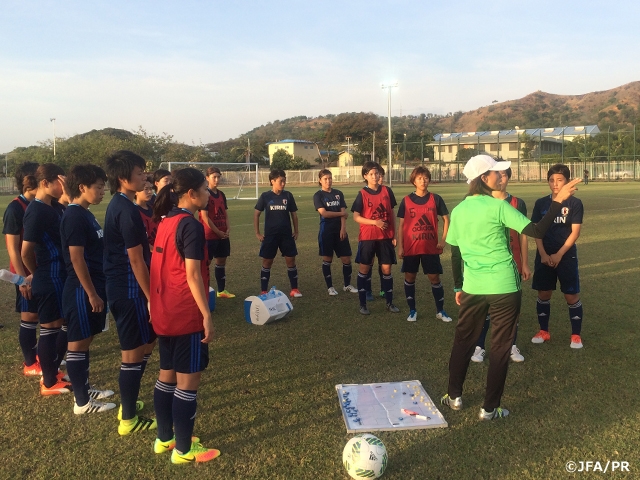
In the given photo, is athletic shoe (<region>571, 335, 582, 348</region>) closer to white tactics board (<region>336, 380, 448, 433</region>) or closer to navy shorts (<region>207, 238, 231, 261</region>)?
white tactics board (<region>336, 380, 448, 433</region>)

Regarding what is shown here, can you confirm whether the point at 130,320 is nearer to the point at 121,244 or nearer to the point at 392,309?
the point at 121,244

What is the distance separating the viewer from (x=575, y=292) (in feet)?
17.5

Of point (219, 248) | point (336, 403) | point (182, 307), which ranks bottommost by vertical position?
point (336, 403)

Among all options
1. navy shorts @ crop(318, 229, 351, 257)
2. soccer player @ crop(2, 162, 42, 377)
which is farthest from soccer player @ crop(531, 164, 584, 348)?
soccer player @ crop(2, 162, 42, 377)

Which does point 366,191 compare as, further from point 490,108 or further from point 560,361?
point 490,108

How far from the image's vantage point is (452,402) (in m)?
4.02

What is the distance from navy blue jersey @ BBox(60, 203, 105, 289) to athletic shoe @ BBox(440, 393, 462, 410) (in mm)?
3045

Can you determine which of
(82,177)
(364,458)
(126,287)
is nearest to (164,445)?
(126,287)

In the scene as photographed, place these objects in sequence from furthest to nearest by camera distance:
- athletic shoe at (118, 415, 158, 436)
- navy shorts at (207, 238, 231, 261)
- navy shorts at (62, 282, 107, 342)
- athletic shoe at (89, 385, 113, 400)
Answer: navy shorts at (207, 238, 231, 261), athletic shoe at (89, 385, 113, 400), navy shorts at (62, 282, 107, 342), athletic shoe at (118, 415, 158, 436)

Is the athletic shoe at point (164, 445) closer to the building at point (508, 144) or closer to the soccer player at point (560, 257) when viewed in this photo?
the soccer player at point (560, 257)

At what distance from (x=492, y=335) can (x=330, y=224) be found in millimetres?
4521

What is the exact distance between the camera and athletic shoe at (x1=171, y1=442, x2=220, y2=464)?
10.8ft

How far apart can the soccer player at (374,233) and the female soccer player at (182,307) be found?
3.75 metres

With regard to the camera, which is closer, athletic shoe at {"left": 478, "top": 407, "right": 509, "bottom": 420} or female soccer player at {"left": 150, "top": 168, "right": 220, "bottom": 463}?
female soccer player at {"left": 150, "top": 168, "right": 220, "bottom": 463}
